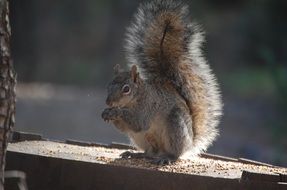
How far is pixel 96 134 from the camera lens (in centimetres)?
1009

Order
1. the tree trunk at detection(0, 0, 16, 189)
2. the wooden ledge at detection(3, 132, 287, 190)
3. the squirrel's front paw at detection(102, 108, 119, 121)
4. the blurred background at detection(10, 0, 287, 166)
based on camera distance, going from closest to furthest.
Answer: the tree trunk at detection(0, 0, 16, 189) < the wooden ledge at detection(3, 132, 287, 190) < the squirrel's front paw at detection(102, 108, 119, 121) < the blurred background at detection(10, 0, 287, 166)

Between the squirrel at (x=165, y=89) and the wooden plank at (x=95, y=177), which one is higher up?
the squirrel at (x=165, y=89)

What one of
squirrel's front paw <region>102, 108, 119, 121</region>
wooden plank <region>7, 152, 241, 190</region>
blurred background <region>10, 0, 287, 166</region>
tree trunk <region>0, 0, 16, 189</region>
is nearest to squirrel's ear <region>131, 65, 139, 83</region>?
squirrel's front paw <region>102, 108, 119, 121</region>

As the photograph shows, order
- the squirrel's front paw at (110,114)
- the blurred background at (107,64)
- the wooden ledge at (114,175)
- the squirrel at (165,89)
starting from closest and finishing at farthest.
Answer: the wooden ledge at (114,175) < the squirrel's front paw at (110,114) < the squirrel at (165,89) < the blurred background at (107,64)

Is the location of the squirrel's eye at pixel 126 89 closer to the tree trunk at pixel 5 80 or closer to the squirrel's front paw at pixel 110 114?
the squirrel's front paw at pixel 110 114

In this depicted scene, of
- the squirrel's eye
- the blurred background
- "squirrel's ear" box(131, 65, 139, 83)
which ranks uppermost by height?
"squirrel's ear" box(131, 65, 139, 83)

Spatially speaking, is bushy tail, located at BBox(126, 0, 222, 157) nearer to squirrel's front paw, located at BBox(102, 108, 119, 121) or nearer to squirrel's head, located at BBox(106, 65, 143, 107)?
squirrel's head, located at BBox(106, 65, 143, 107)

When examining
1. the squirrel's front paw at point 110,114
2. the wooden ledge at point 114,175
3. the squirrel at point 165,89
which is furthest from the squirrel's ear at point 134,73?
the wooden ledge at point 114,175

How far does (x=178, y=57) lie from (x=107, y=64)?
11774mm

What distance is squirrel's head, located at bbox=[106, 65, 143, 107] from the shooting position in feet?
13.4

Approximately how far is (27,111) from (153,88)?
23.6 feet

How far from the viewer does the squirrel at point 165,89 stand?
420 cm

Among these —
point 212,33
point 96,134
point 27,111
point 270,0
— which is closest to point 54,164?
point 96,134

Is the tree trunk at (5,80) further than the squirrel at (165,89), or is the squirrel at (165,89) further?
the squirrel at (165,89)
